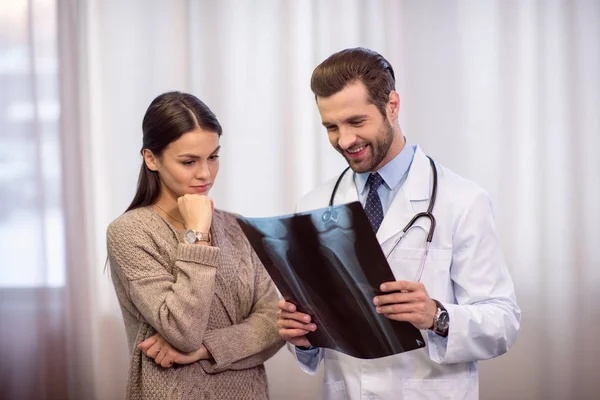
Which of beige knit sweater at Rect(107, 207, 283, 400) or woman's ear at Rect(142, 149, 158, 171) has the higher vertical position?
woman's ear at Rect(142, 149, 158, 171)

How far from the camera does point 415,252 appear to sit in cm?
160

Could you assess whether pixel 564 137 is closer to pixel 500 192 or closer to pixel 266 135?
pixel 500 192

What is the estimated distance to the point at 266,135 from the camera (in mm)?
3195

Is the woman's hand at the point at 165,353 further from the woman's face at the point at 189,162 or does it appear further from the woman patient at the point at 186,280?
the woman's face at the point at 189,162

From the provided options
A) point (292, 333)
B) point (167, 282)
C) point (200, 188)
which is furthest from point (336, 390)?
point (200, 188)

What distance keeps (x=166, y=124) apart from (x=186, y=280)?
38cm

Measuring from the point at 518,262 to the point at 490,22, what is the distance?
3.34 ft

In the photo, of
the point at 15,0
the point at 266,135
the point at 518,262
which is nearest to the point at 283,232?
the point at 266,135

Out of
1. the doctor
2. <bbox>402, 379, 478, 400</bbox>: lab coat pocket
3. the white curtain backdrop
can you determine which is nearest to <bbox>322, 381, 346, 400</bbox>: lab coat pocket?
the doctor

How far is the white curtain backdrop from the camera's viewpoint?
3150 mm

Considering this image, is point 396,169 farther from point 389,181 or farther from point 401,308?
point 401,308

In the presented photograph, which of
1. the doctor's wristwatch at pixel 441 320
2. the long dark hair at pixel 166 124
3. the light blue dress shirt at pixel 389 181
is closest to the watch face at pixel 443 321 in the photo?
the doctor's wristwatch at pixel 441 320

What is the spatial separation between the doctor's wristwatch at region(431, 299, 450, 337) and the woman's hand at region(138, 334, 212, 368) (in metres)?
0.53

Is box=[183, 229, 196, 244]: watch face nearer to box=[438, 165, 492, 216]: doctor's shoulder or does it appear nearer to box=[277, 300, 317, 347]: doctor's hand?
box=[277, 300, 317, 347]: doctor's hand
